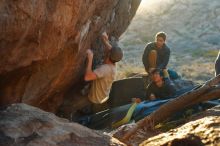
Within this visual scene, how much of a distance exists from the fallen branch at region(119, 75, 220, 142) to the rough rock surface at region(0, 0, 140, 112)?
2.20 metres

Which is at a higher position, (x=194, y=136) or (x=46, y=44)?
(x=46, y=44)

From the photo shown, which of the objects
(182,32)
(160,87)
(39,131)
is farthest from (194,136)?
(182,32)

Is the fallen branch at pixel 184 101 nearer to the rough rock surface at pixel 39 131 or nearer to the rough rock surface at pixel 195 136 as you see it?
the rough rock surface at pixel 195 136

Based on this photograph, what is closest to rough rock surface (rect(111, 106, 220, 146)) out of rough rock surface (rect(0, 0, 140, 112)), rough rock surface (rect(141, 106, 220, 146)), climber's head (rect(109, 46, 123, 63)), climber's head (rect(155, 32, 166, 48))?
rough rock surface (rect(141, 106, 220, 146))

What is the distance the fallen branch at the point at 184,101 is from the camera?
34.1ft

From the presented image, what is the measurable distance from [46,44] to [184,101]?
3.86 meters

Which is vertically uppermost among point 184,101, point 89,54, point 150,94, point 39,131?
point 89,54

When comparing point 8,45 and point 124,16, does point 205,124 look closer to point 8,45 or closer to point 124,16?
point 8,45

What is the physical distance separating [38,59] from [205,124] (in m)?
3.21

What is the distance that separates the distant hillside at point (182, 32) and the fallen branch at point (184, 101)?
27.7 metres

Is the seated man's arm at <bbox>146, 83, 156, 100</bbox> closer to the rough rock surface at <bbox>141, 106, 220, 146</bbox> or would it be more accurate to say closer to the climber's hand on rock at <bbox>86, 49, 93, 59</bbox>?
the climber's hand on rock at <bbox>86, 49, 93, 59</bbox>

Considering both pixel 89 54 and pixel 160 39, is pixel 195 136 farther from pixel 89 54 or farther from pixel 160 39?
pixel 160 39

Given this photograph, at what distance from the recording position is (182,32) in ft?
183

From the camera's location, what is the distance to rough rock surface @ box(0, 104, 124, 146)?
19.5 ft
